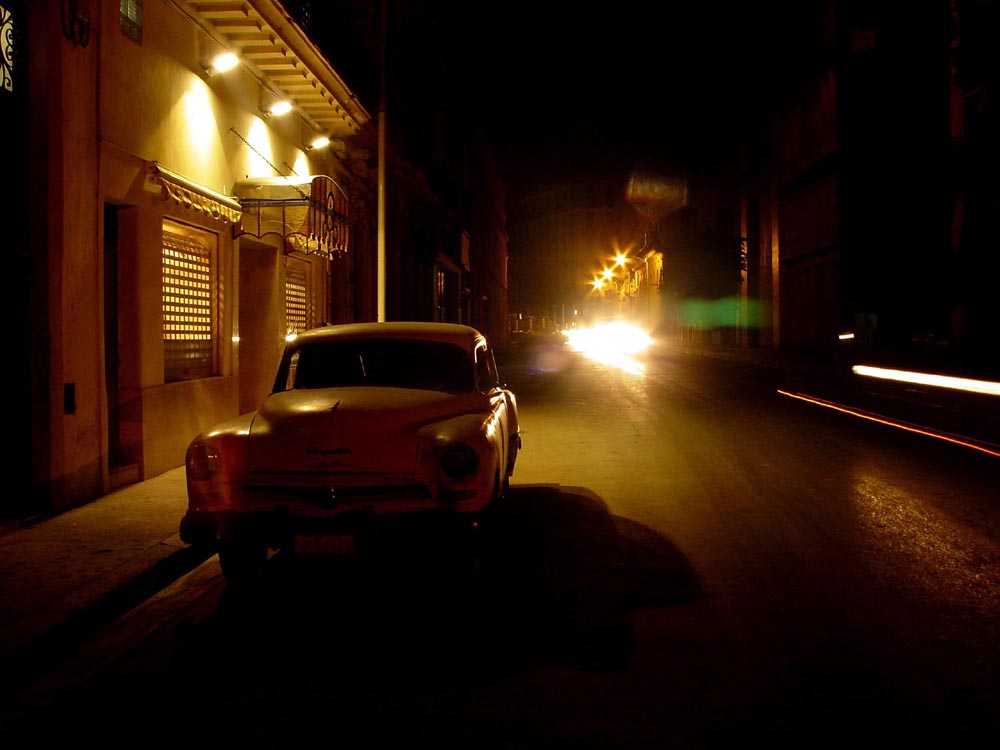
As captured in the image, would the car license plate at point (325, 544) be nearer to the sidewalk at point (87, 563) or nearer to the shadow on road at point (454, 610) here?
the shadow on road at point (454, 610)

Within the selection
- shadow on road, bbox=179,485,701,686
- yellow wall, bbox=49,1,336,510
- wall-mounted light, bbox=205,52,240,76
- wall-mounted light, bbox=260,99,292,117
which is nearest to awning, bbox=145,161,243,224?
yellow wall, bbox=49,1,336,510

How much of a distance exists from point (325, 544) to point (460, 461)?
924 millimetres

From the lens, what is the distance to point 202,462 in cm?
506

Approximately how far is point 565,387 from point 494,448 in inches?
706

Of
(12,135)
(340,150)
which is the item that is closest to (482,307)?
(340,150)

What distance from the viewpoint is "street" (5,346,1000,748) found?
3.44 metres

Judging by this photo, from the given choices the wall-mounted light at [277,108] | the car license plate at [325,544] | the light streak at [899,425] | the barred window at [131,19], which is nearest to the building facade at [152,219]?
the barred window at [131,19]

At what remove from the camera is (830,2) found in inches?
1353

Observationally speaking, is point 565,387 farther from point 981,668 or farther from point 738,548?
point 981,668

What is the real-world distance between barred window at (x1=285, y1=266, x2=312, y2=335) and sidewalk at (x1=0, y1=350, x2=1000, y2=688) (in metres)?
5.93

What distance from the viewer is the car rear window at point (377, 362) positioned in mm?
6414

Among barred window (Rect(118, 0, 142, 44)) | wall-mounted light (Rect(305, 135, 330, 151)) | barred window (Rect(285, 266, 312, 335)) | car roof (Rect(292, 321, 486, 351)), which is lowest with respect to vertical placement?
car roof (Rect(292, 321, 486, 351))

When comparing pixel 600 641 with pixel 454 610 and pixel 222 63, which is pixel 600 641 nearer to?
pixel 454 610

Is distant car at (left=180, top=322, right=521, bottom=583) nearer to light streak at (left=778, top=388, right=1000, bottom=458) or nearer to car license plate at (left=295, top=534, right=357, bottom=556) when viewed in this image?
car license plate at (left=295, top=534, right=357, bottom=556)
